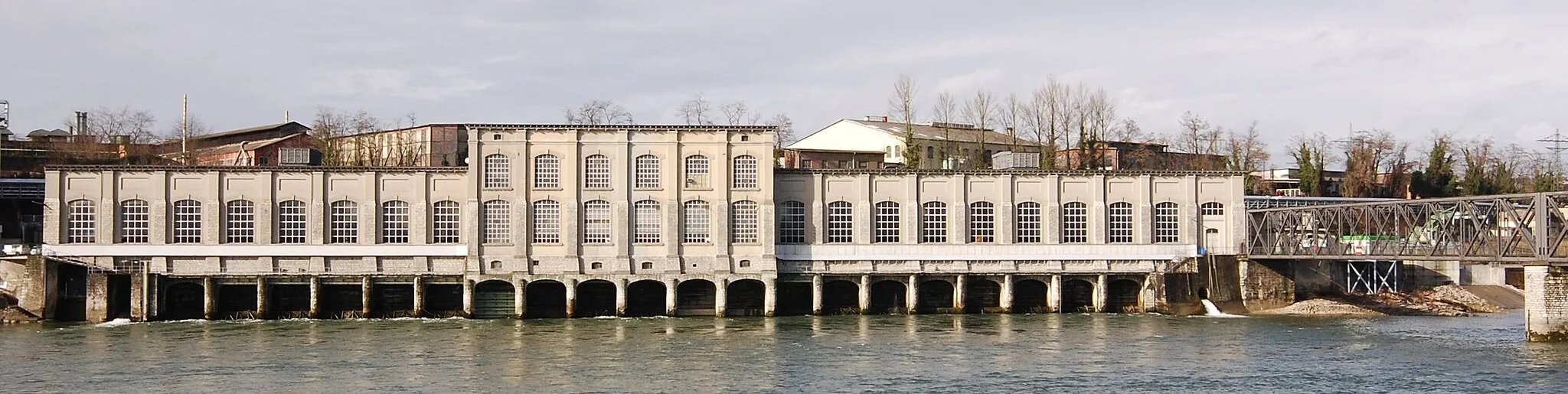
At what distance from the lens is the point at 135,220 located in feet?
226

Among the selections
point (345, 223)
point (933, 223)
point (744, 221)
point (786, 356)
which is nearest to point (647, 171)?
point (744, 221)

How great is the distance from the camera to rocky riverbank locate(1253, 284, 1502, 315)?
72.9 metres

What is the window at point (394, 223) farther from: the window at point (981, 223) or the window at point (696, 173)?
the window at point (981, 223)

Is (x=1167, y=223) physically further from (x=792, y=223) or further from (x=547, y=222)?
(x=547, y=222)

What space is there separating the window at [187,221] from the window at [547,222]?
14205mm

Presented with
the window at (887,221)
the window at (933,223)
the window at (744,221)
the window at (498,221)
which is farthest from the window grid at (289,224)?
the window at (933,223)

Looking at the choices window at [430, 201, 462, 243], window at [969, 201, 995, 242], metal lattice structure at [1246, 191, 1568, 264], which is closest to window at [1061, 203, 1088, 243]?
window at [969, 201, 995, 242]

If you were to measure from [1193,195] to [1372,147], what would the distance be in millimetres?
46603

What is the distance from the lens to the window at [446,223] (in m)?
70.2

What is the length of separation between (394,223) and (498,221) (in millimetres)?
4543

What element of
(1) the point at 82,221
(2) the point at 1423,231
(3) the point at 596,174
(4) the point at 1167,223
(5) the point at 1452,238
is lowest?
(5) the point at 1452,238

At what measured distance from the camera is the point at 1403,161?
11625 cm

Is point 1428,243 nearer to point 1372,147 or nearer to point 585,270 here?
point 585,270

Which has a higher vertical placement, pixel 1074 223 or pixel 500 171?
pixel 500 171
